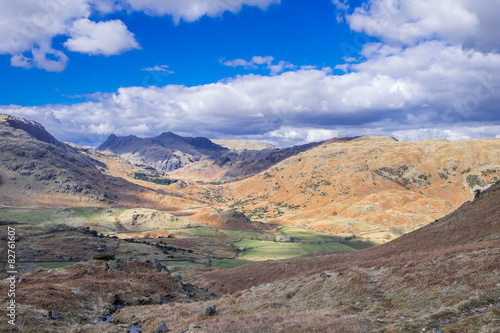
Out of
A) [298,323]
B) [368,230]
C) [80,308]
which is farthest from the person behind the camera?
[368,230]

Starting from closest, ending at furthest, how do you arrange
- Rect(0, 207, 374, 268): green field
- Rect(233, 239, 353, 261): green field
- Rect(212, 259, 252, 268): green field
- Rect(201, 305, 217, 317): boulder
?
Rect(201, 305, 217, 317): boulder < Rect(212, 259, 252, 268): green field < Rect(0, 207, 374, 268): green field < Rect(233, 239, 353, 261): green field

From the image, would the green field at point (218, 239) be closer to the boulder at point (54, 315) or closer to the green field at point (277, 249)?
the green field at point (277, 249)

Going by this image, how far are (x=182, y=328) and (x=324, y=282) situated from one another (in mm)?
14197

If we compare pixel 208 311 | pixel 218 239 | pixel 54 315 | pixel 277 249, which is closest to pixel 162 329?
pixel 208 311

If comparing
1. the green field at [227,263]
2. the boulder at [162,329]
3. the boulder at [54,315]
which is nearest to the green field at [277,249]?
the green field at [227,263]

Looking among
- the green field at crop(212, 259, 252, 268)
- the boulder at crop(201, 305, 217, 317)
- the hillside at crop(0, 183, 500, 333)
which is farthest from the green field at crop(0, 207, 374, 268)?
the boulder at crop(201, 305, 217, 317)

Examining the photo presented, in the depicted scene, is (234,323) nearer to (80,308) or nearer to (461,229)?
(80,308)

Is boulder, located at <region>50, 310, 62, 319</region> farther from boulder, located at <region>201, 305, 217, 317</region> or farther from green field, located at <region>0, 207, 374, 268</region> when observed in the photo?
green field, located at <region>0, 207, 374, 268</region>

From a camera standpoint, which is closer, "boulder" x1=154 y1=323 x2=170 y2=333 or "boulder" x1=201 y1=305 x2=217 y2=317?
"boulder" x1=154 y1=323 x2=170 y2=333

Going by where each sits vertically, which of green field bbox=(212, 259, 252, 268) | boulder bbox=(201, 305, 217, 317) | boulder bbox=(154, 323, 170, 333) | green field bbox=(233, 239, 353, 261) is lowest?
green field bbox=(233, 239, 353, 261)

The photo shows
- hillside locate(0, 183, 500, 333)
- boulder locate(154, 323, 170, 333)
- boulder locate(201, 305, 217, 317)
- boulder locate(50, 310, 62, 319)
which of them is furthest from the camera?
boulder locate(201, 305, 217, 317)

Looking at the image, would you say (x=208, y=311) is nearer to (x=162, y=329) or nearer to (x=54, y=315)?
(x=162, y=329)

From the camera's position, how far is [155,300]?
103ft

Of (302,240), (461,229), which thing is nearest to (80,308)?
(461,229)
